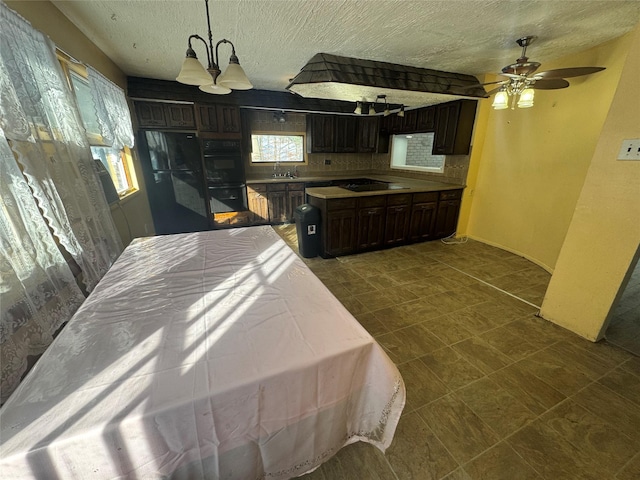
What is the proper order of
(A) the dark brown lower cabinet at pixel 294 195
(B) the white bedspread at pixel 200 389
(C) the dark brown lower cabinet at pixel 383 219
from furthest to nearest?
1. (A) the dark brown lower cabinet at pixel 294 195
2. (C) the dark brown lower cabinet at pixel 383 219
3. (B) the white bedspread at pixel 200 389

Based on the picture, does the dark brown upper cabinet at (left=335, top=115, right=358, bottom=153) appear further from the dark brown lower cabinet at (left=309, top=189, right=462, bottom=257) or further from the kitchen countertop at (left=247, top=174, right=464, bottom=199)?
the dark brown lower cabinet at (left=309, top=189, right=462, bottom=257)

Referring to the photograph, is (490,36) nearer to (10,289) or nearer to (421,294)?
(421,294)

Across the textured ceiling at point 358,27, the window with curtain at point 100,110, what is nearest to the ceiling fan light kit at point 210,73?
the textured ceiling at point 358,27

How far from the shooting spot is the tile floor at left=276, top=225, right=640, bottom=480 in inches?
47.3

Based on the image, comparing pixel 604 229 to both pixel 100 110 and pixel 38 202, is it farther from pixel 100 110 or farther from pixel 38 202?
pixel 100 110

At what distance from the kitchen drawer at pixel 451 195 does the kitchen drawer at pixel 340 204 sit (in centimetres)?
157

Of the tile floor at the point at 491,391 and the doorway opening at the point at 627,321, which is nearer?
the tile floor at the point at 491,391

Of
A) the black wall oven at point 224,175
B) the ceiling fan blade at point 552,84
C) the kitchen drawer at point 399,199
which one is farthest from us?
the black wall oven at point 224,175

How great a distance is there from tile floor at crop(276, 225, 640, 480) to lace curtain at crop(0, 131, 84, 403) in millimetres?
1403

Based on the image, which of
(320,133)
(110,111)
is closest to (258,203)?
(320,133)

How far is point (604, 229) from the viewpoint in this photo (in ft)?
6.00

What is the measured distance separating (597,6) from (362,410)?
314cm

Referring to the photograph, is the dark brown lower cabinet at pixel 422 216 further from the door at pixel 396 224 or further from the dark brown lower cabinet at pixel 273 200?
the dark brown lower cabinet at pixel 273 200

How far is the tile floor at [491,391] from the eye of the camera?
120 centimetres
